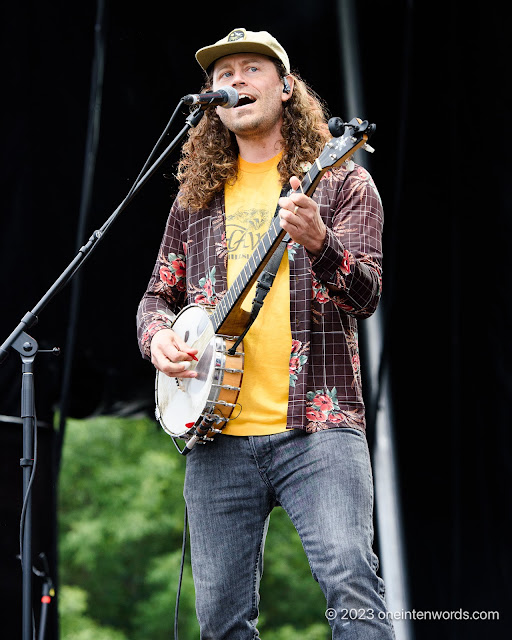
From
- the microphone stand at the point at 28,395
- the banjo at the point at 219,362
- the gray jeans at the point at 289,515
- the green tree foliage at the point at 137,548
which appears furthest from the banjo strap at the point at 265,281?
the green tree foliage at the point at 137,548

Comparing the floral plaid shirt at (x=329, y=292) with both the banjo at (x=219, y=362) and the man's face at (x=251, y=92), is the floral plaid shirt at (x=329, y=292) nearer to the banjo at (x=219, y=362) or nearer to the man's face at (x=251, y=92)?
the banjo at (x=219, y=362)

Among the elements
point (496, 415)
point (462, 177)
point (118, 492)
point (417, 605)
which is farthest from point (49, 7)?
point (118, 492)

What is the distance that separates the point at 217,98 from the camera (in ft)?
7.77

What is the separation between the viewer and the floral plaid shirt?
2.22 m

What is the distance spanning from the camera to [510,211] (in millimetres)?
3473

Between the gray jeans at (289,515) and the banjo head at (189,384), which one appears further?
the banjo head at (189,384)

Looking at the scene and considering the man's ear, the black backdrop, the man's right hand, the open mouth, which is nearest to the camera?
the man's right hand

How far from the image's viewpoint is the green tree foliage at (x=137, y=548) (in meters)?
11.6

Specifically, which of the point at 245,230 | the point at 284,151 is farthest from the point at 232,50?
the point at 245,230

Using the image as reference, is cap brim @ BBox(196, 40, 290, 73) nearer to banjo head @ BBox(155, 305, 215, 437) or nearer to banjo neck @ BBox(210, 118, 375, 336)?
banjo neck @ BBox(210, 118, 375, 336)

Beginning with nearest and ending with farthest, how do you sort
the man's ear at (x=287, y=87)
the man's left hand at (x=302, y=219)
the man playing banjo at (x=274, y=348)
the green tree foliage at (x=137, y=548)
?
the man's left hand at (x=302, y=219) → the man playing banjo at (x=274, y=348) → the man's ear at (x=287, y=87) → the green tree foliage at (x=137, y=548)

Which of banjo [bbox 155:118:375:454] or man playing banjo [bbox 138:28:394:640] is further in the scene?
banjo [bbox 155:118:375:454]

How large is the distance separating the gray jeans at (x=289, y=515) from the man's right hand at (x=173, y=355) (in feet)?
0.70

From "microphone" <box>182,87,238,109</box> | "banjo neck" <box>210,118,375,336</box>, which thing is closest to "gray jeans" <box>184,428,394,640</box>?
"banjo neck" <box>210,118,375,336</box>
